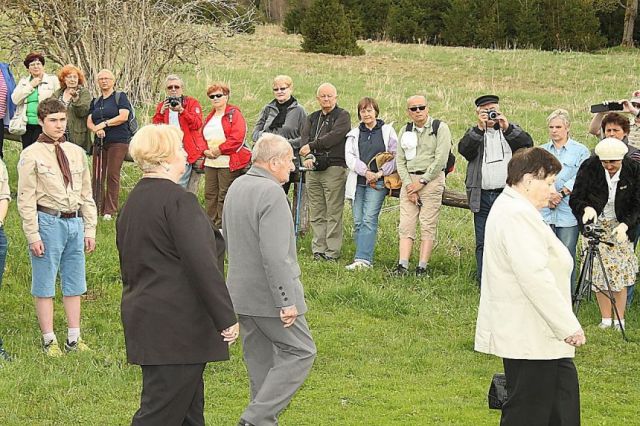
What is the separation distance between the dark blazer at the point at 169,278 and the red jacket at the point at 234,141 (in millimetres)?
6898

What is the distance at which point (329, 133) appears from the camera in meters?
12.3

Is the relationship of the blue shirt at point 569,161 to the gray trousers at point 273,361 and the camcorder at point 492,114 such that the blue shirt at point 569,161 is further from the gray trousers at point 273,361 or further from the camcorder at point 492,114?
the gray trousers at point 273,361

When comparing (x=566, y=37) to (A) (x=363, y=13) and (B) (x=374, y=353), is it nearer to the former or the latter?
(A) (x=363, y=13)

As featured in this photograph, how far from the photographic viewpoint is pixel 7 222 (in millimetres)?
13070

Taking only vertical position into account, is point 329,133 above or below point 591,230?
above

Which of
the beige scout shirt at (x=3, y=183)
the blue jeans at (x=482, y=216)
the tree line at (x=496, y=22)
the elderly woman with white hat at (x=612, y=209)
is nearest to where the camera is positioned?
the beige scout shirt at (x=3, y=183)

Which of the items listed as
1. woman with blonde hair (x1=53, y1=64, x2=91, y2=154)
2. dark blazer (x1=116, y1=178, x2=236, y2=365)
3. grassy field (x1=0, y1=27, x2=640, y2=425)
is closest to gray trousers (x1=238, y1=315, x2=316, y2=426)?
grassy field (x1=0, y1=27, x2=640, y2=425)

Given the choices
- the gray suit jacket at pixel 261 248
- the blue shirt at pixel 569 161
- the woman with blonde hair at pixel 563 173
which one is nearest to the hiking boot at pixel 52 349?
the gray suit jacket at pixel 261 248

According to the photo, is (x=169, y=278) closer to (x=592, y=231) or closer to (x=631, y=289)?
(x=592, y=231)

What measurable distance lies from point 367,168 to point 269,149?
5.57 m

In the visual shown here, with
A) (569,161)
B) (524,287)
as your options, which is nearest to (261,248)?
(524,287)

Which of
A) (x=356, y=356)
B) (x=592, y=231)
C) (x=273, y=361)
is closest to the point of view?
(x=273, y=361)

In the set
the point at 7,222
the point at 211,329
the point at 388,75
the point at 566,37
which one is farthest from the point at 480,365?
the point at 566,37

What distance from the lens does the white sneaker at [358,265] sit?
12047 mm
